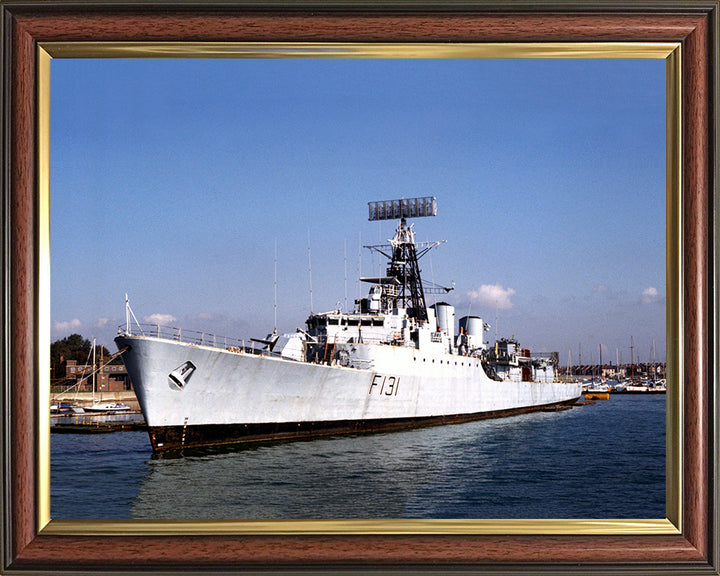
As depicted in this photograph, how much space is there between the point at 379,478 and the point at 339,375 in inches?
316

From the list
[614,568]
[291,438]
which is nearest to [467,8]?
[614,568]

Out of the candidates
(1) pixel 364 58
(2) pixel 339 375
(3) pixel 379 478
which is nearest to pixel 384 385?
(2) pixel 339 375

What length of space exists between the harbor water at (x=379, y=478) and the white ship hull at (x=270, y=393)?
0.72 meters

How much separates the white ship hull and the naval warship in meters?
0.03

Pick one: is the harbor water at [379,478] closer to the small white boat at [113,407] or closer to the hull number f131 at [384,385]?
the hull number f131 at [384,385]

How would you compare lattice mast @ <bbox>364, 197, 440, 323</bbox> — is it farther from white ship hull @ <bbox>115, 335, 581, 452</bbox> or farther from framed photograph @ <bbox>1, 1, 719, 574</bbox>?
framed photograph @ <bbox>1, 1, 719, 574</bbox>

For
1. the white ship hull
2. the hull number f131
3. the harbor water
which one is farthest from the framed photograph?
the hull number f131

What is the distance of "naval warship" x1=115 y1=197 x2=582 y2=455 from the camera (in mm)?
16666

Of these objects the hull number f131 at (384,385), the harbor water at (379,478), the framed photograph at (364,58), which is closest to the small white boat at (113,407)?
the harbor water at (379,478)

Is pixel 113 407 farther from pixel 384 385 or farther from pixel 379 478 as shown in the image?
pixel 379 478

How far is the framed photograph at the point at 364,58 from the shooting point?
4.00 meters

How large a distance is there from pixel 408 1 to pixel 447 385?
23604 millimetres

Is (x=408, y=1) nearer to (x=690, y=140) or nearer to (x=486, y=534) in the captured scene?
(x=690, y=140)

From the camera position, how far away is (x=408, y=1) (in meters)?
4.11
